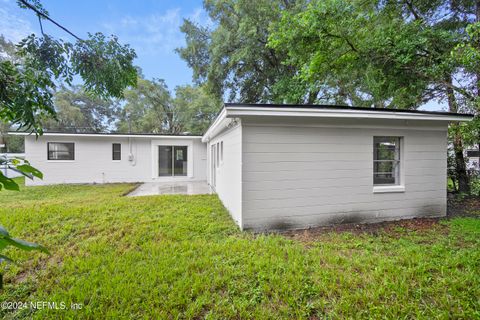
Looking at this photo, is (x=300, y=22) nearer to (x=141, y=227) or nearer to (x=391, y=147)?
(x=391, y=147)

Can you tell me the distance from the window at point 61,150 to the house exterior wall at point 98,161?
0.47ft

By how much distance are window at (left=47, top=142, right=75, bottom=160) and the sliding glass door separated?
3.90 m

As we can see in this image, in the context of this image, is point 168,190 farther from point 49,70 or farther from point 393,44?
point 393,44

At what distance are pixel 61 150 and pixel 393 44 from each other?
13501mm

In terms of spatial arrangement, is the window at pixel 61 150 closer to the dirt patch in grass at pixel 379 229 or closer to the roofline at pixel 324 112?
the roofline at pixel 324 112

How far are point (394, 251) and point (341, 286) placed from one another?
1434 millimetres

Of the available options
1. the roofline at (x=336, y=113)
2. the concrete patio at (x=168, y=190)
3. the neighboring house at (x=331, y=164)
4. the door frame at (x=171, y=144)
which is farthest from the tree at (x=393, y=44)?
the door frame at (x=171, y=144)

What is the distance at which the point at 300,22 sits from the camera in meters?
6.43

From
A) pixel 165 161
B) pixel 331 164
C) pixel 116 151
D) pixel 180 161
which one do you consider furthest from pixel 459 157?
pixel 116 151

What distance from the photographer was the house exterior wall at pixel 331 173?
4199 millimetres

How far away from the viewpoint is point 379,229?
14.2 feet

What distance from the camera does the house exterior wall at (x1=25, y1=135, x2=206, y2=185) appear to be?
33.0 feet

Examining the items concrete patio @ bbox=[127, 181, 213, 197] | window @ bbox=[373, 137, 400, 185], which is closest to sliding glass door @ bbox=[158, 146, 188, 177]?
concrete patio @ bbox=[127, 181, 213, 197]

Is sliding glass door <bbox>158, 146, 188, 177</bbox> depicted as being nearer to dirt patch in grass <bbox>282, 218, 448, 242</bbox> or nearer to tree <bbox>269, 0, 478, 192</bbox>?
tree <bbox>269, 0, 478, 192</bbox>
